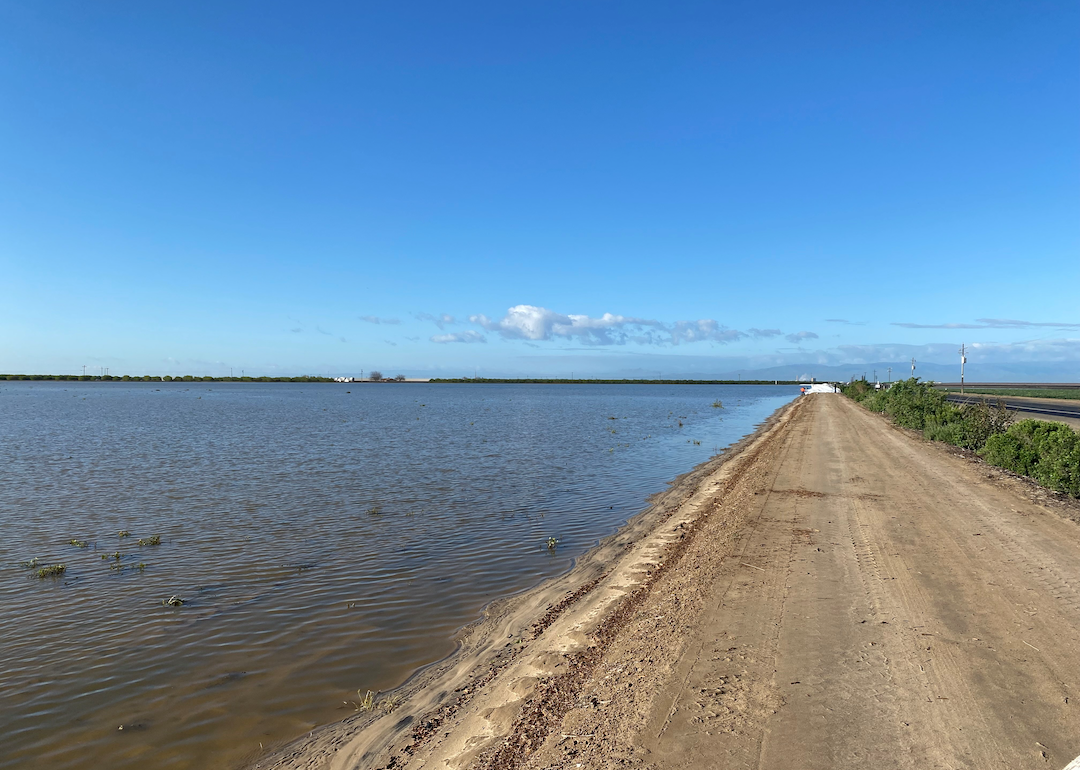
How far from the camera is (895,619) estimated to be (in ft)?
25.4

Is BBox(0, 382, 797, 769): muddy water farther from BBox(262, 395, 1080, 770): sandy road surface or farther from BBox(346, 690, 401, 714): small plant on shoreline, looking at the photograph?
BBox(262, 395, 1080, 770): sandy road surface

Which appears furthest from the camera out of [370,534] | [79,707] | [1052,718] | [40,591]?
[370,534]

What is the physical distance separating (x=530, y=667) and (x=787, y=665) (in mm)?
2866

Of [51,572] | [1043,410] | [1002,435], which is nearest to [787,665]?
[51,572]

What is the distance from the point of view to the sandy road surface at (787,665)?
5.12 m

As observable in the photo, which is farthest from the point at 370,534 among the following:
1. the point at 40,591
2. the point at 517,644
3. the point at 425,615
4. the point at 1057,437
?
the point at 1057,437

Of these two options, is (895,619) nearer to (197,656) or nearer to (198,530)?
(197,656)

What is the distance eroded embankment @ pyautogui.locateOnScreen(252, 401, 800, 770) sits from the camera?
18.4ft

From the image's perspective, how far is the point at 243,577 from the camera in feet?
37.0

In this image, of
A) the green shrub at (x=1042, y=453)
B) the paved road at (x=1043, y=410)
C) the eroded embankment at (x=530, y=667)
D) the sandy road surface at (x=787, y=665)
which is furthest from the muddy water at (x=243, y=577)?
the paved road at (x=1043, y=410)

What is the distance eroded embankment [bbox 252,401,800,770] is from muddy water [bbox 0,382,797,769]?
25.8 inches

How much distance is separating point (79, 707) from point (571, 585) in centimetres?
699

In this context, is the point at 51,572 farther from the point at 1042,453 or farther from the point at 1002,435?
the point at 1002,435

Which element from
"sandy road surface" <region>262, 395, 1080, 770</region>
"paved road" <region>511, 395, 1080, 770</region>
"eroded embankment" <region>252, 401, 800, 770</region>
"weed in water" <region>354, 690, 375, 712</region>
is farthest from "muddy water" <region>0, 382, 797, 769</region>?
"paved road" <region>511, 395, 1080, 770</region>
